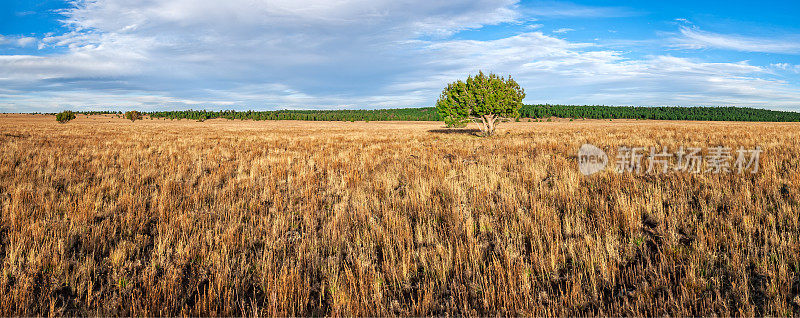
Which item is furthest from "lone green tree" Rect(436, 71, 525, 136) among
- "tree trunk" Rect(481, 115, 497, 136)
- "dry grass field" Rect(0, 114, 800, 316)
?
"dry grass field" Rect(0, 114, 800, 316)

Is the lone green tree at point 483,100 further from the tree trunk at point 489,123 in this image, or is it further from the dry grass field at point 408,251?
the dry grass field at point 408,251

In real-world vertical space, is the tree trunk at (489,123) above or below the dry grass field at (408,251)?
above

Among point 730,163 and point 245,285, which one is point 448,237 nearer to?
point 245,285

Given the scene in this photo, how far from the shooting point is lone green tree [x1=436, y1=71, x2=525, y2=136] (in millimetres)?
32375

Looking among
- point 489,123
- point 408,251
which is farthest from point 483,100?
point 408,251

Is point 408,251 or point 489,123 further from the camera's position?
point 489,123

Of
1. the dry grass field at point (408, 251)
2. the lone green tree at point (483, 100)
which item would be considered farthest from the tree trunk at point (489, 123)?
the dry grass field at point (408, 251)

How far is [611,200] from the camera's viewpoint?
592 cm

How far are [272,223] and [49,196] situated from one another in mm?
4747

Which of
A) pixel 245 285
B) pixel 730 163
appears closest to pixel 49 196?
pixel 245 285

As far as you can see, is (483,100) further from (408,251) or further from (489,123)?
(408,251)

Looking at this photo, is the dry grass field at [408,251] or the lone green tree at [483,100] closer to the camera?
the dry grass field at [408,251]

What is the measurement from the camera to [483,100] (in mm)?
32688

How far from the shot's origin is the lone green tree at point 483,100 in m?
32.4
